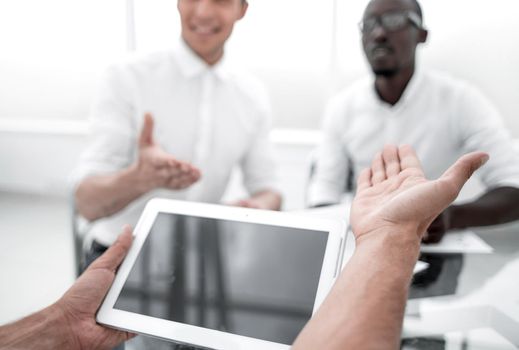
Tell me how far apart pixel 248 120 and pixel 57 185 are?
34 cm

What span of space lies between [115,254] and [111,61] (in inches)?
13.4

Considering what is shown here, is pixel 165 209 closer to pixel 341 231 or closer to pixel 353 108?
pixel 341 231

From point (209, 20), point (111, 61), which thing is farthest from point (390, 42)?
point (111, 61)

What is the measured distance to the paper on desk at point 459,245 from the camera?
47 centimetres

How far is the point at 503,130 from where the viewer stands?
0.54 meters

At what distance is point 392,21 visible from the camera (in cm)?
52

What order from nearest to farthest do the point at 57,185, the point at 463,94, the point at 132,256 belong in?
the point at 132,256 → the point at 463,94 → the point at 57,185

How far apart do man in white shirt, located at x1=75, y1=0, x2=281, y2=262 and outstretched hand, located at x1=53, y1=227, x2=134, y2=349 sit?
0.55ft

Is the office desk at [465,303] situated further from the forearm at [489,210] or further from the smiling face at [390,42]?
the smiling face at [390,42]

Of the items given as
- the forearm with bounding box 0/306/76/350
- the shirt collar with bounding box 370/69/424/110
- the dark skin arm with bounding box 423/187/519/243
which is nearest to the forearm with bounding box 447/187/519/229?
the dark skin arm with bounding box 423/187/519/243

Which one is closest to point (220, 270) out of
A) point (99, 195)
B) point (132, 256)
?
point (132, 256)

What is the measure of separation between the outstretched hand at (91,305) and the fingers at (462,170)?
26cm

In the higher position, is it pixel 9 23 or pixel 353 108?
pixel 9 23

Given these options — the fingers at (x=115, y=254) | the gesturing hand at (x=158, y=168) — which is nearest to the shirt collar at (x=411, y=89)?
the gesturing hand at (x=158, y=168)
